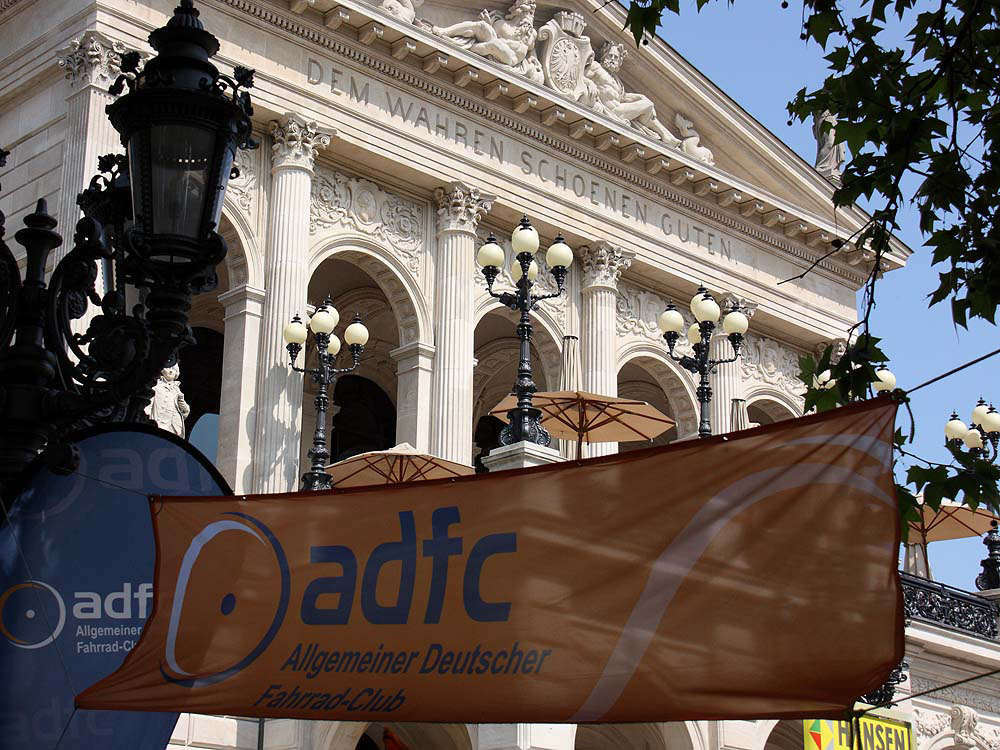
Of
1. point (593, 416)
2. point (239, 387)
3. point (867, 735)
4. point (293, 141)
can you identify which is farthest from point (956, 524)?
point (293, 141)

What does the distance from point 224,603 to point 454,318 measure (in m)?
21.6

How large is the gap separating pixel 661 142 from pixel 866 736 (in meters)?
14.7

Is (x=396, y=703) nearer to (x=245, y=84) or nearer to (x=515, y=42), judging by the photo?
(x=245, y=84)

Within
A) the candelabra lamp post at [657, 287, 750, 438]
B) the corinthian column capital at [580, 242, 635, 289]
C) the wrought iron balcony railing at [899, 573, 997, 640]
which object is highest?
the corinthian column capital at [580, 242, 635, 289]

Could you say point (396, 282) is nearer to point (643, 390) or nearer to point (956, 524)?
point (643, 390)

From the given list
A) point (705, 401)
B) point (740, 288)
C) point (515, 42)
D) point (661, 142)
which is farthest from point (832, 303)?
point (705, 401)

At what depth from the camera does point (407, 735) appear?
2444 cm

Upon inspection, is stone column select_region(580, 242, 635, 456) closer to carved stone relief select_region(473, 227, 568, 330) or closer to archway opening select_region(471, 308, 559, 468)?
carved stone relief select_region(473, 227, 568, 330)

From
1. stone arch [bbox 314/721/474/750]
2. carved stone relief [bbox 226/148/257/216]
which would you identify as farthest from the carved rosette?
stone arch [bbox 314/721/474/750]

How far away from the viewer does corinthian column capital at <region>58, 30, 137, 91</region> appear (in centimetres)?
2216

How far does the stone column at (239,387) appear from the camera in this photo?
74.8 ft

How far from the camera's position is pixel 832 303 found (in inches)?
1393

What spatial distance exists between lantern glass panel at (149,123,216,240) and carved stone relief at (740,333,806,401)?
27.3 metres

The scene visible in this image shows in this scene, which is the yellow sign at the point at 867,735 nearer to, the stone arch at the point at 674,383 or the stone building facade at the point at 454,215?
the stone building facade at the point at 454,215
